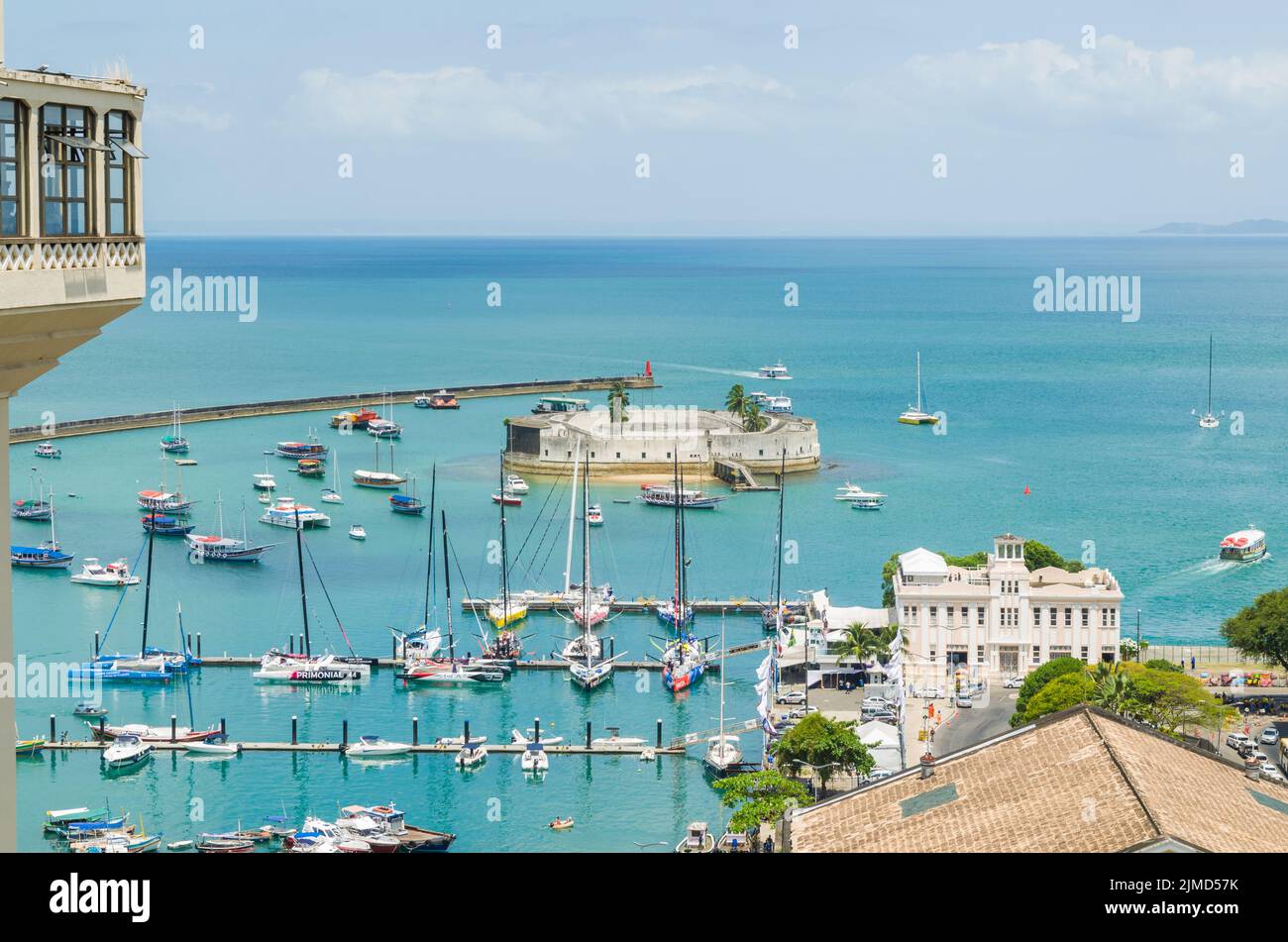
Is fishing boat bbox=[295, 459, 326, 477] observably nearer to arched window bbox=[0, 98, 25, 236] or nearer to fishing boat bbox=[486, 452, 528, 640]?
fishing boat bbox=[486, 452, 528, 640]

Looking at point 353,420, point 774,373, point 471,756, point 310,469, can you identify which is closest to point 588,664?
point 471,756

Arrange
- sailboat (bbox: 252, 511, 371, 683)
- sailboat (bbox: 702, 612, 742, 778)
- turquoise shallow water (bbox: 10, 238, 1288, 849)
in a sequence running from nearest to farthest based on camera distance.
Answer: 1. sailboat (bbox: 702, 612, 742, 778)
2. turquoise shallow water (bbox: 10, 238, 1288, 849)
3. sailboat (bbox: 252, 511, 371, 683)

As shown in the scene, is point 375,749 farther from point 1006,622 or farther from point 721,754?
point 1006,622

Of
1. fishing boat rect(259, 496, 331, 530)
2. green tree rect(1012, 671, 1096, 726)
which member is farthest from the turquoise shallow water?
green tree rect(1012, 671, 1096, 726)
